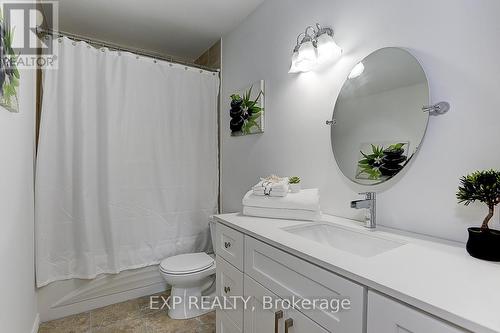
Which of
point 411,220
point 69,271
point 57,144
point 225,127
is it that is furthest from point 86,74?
point 411,220

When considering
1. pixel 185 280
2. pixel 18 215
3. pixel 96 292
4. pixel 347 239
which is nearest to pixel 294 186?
pixel 347 239

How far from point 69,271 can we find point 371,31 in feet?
8.35

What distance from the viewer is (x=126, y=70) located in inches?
86.4

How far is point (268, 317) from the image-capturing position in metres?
1.04

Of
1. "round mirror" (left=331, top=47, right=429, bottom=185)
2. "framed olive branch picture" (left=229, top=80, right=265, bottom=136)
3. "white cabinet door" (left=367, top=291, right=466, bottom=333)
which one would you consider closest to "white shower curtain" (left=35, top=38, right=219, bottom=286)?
"framed olive branch picture" (left=229, top=80, right=265, bottom=136)

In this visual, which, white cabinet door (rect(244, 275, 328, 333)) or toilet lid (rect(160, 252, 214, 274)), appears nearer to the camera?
white cabinet door (rect(244, 275, 328, 333))

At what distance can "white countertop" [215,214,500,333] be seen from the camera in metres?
0.53

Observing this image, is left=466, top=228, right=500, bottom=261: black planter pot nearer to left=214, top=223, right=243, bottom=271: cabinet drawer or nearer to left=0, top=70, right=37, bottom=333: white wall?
left=214, top=223, right=243, bottom=271: cabinet drawer

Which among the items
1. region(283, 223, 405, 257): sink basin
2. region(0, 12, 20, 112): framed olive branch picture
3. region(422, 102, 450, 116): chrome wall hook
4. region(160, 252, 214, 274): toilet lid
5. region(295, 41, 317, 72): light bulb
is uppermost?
region(295, 41, 317, 72): light bulb

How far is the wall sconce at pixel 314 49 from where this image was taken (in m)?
1.42

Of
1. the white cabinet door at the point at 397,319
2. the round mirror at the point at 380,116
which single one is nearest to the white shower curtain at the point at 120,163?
the round mirror at the point at 380,116

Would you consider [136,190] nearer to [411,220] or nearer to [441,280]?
[411,220]

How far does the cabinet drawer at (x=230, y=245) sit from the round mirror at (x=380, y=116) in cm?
66

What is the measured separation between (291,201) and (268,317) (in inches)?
21.5
